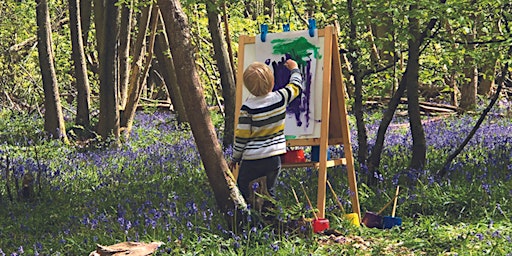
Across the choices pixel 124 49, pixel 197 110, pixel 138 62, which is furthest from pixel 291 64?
pixel 138 62

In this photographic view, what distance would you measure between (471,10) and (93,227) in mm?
4276

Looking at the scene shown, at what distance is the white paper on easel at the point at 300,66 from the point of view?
678 centimetres

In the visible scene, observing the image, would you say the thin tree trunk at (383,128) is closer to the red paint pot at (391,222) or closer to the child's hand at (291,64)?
the red paint pot at (391,222)

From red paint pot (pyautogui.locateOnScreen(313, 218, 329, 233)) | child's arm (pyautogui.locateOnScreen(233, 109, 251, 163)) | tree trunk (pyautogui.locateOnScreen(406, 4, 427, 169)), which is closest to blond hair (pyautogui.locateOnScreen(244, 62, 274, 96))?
child's arm (pyautogui.locateOnScreen(233, 109, 251, 163))

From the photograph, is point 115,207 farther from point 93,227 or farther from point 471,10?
point 471,10

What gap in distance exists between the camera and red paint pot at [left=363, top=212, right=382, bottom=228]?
6.70m

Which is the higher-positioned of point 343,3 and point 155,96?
point 343,3

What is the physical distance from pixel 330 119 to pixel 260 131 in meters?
1.31

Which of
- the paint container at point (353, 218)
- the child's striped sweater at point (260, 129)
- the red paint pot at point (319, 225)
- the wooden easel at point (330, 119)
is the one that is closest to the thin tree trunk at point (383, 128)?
the wooden easel at point (330, 119)

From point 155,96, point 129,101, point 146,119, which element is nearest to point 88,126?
point 129,101

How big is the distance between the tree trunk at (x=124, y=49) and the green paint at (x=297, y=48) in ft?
23.1

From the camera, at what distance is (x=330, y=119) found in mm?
7145

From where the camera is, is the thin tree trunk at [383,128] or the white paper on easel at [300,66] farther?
the thin tree trunk at [383,128]

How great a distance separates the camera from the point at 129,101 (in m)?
14.5
